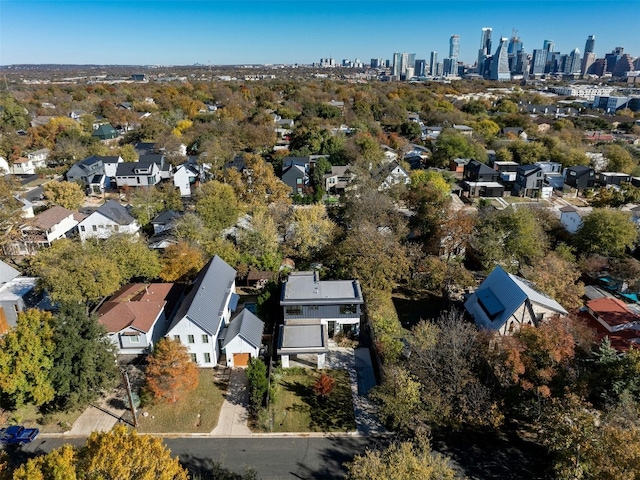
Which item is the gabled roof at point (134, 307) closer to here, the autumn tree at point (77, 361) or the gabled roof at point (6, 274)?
the autumn tree at point (77, 361)

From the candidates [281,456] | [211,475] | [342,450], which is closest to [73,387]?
[211,475]

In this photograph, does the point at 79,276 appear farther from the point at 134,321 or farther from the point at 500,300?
the point at 500,300

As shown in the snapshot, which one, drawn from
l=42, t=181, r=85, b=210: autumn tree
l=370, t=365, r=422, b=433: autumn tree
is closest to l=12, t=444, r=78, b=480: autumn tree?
l=370, t=365, r=422, b=433: autumn tree

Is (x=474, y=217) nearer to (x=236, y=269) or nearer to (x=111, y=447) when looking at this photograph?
(x=236, y=269)

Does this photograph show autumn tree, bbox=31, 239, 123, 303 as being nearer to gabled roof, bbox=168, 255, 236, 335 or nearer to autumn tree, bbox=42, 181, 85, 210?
gabled roof, bbox=168, 255, 236, 335

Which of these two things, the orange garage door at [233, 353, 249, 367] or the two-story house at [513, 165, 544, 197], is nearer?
the orange garage door at [233, 353, 249, 367]

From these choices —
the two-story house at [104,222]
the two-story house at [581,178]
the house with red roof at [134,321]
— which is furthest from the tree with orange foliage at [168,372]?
the two-story house at [581,178]
